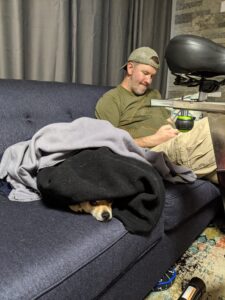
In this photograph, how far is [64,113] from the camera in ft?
4.31

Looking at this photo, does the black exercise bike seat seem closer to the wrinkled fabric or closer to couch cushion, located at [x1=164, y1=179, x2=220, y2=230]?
the wrinkled fabric

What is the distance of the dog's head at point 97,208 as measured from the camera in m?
0.74

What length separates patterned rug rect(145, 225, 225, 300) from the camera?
3.37ft

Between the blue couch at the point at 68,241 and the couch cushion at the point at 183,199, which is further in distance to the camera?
the couch cushion at the point at 183,199

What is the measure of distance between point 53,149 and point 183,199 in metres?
0.51

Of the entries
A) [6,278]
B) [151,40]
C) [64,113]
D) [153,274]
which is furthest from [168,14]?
[6,278]

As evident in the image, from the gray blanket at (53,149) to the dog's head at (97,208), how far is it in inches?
6.5

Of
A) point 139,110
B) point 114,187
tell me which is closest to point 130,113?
point 139,110

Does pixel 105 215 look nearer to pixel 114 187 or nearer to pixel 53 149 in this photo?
pixel 114 187

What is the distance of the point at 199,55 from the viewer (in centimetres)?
52

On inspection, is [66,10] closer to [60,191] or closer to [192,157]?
[192,157]

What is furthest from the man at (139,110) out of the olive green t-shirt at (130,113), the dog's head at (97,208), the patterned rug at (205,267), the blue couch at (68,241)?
the dog's head at (97,208)

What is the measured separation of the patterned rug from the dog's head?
47cm

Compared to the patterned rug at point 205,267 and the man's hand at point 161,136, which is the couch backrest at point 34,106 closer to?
the man's hand at point 161,136
